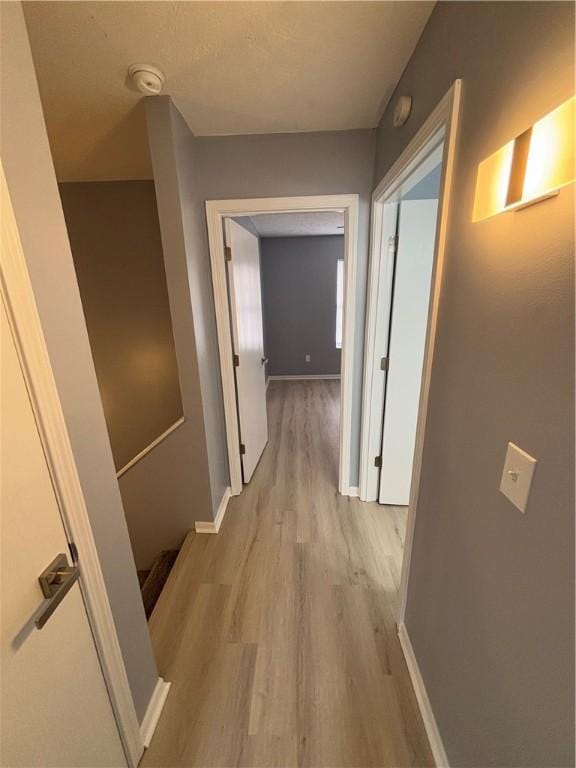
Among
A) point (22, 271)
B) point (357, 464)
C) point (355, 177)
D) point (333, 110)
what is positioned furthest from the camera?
point (357, 464)

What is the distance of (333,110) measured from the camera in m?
1.54

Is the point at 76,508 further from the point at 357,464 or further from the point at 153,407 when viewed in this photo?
the point at 153,407

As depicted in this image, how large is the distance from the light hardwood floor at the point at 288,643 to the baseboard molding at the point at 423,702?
0.03m

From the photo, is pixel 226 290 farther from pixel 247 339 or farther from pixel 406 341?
pixel 406 341

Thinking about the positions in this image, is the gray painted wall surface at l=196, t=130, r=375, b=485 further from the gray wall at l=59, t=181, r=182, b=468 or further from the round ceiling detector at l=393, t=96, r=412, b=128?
the gray wall at l=59, t=181, r=182, b=468

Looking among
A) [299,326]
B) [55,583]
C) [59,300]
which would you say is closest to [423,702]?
[55,583]

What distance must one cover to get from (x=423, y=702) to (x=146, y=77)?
2.74 meters

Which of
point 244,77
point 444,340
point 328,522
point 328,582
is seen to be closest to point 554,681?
point 444,340

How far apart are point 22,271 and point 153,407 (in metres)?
2.35

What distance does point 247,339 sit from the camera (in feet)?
7.80

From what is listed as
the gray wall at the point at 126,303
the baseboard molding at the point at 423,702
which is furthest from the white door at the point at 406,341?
the gray wall at the point at 126,303

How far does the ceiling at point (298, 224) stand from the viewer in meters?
3.63

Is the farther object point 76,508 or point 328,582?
point 328,582

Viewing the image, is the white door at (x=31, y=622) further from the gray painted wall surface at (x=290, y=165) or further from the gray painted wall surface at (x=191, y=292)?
the gray painted wall surface at (x=290, y=165)
